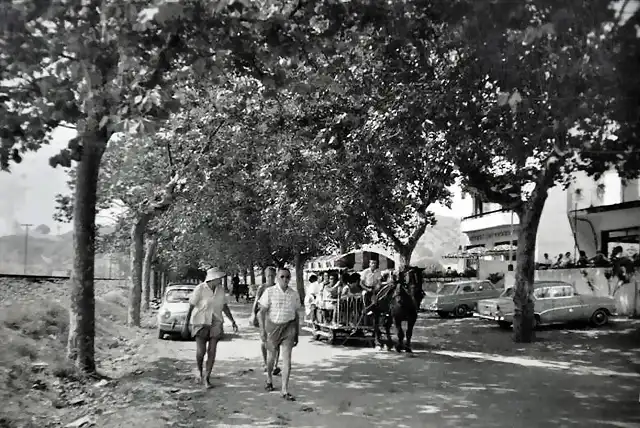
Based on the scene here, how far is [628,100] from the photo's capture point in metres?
5.76

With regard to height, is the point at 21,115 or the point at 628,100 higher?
the point at 21,115

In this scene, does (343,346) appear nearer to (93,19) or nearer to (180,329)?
(180,329)

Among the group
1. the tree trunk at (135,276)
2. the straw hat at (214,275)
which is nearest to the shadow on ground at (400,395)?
the straw hat at (214,275)

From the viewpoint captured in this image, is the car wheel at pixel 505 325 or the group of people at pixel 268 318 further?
the car wheel at pixel 505 325

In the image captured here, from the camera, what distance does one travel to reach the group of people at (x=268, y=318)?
30.7ft

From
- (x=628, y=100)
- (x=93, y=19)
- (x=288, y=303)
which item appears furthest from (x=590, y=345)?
(x=93, y=19)

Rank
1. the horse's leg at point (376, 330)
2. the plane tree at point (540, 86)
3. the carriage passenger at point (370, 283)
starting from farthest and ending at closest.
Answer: the carriage passenger at point (370, 283) → the horse's leg at point (376, 330) → the plane tree at point (540, 86)

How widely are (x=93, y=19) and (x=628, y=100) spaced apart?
18.4 feet

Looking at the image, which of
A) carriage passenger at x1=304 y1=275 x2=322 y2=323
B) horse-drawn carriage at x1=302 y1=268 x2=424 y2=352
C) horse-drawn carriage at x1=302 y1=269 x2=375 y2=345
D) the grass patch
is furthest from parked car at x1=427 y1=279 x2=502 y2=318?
the grass patch

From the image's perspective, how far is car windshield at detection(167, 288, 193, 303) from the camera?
20484 millimetres

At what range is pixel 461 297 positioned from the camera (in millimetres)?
27984

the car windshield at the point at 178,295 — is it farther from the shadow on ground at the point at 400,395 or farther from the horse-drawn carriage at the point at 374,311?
the shadow on ground at the point at 400,395

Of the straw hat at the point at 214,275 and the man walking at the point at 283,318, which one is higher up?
the straw hat at the point at 214,275

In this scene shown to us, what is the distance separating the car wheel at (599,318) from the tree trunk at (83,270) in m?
15.8
